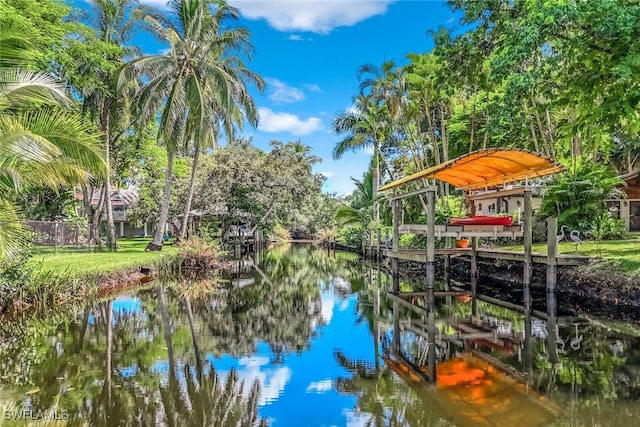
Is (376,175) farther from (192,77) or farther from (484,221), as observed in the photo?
(484,221)

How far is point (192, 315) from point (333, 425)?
22.6ft

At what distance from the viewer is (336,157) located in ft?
104

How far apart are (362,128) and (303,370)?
24409mm

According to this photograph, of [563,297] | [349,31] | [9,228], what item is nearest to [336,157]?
[349,31]

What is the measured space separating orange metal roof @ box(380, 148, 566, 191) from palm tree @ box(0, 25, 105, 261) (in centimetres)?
876

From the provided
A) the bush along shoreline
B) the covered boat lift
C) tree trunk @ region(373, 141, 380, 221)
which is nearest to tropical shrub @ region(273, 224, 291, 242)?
tree trunk @ region(373, 141, 380, 221)

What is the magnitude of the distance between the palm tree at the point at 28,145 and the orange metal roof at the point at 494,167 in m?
8.76

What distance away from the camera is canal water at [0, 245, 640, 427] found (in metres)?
5.57

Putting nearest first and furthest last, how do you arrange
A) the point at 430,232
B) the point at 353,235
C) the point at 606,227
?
the point at 430,232 < the point at 606,227 < the point at 353,235

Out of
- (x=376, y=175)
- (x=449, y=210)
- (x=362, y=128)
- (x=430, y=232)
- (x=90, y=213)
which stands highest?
(x=362, y=128)

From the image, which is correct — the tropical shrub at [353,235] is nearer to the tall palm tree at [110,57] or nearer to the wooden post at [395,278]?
the wooden post at [395,278]

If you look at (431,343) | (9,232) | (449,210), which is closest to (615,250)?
(449,210)

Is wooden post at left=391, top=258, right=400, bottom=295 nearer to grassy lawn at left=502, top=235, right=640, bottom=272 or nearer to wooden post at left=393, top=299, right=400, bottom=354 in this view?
wooden post at left=393, top=299, right=400, bottom=354

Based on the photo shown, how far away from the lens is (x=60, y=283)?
37.4ft
